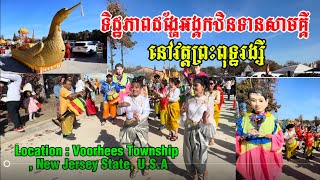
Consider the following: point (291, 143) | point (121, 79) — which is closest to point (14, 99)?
point (121, 79)

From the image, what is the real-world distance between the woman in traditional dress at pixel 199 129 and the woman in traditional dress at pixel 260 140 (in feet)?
1.02

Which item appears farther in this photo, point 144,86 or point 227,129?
point 227,129

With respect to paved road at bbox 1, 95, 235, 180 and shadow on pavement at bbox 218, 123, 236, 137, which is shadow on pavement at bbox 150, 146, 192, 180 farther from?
shadow on pavement at bbox 218, 123, 236, 137

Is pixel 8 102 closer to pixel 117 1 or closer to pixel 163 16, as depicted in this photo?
pixel 117 1

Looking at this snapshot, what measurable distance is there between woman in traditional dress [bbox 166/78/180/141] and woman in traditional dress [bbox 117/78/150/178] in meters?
0.57

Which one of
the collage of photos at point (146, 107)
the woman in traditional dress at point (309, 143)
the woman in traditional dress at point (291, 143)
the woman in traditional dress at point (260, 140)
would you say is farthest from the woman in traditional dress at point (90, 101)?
the woman in traditional dress at point (309, 143)

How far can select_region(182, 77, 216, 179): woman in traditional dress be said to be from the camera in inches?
116

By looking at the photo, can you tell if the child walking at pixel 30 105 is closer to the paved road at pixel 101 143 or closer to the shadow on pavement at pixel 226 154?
the paved road at pixel 101 143

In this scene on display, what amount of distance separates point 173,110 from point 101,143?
3.02 feet

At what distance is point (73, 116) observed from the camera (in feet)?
11.2

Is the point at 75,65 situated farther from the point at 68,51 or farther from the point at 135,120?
the point at 135,120

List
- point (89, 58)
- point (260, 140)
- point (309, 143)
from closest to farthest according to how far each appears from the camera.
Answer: point (260, 140) < point (89, 58) < point (309, 143)

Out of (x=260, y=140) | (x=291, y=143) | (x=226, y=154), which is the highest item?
(x=260, y=140)

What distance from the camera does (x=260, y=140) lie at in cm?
290
